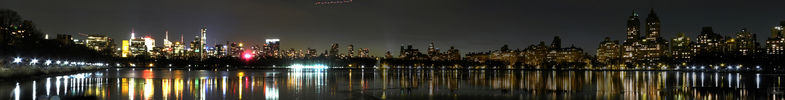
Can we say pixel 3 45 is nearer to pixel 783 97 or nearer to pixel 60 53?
pixel 60 53

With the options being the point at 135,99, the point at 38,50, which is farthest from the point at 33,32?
the point at 135,99

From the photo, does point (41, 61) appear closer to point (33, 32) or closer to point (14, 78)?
point (33, 32)

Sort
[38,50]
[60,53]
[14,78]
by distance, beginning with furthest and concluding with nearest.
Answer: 1. [60,53]
2. [38,50]
3. [14,78]

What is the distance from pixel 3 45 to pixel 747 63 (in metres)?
122

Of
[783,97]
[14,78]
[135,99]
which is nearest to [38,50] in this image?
[14,78]

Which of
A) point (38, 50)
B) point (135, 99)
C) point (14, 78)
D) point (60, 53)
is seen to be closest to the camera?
point (135, 99)

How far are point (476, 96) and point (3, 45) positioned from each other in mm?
50805

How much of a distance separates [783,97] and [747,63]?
120246mm

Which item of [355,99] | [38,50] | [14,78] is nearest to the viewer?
[355,99]

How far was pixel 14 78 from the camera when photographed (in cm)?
4819

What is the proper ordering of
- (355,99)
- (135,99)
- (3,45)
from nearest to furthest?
(135,99) < (355,99) < (3,45)

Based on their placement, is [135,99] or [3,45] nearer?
[135,99]

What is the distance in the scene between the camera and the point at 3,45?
6631 cm

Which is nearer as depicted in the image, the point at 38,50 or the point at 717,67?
the point at 38,50
